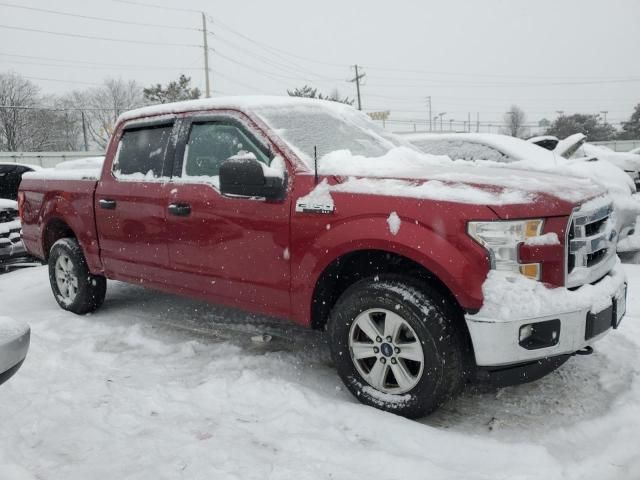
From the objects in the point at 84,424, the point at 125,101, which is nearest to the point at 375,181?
the point at 84,424

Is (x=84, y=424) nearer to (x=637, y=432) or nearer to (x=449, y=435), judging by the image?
(x=449, y=435)

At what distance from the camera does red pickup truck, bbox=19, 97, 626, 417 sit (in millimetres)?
2566

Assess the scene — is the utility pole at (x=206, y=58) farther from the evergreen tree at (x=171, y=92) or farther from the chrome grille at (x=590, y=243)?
the chrome grille at (x=590, y=243)

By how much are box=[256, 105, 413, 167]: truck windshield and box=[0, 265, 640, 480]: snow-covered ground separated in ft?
4.80

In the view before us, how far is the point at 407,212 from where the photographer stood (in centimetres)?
275

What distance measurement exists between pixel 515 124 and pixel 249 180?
85.5 metres

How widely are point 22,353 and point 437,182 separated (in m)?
2.03

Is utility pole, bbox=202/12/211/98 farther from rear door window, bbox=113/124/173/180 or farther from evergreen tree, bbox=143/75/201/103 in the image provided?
rear door window, bbox=113/124/173/180

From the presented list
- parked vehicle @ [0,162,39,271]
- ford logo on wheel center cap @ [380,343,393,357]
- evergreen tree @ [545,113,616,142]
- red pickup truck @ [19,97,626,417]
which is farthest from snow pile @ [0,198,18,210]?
evergreen tree @ [545,113,616,142]

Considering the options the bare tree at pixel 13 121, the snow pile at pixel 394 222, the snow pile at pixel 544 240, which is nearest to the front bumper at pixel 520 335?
the snow pile at pixel 544 240

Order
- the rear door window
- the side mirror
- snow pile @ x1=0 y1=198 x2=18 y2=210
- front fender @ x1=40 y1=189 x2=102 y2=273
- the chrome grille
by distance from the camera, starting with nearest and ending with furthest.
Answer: the chrome grille → the side mirror → the rear door window → front fender @ x1=40 y1=189 x2=102 y2=273 → snow pile @ x1=0 y1=198 x2=18 y2=210

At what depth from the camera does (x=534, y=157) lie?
6.19 m

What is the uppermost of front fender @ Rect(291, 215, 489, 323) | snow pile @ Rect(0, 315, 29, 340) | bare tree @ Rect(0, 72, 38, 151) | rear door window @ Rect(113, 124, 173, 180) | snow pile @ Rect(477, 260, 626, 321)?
bare tree @ Rect(0, 72, 38, 151)

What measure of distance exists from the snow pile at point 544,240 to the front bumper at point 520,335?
Answer: 24cm
